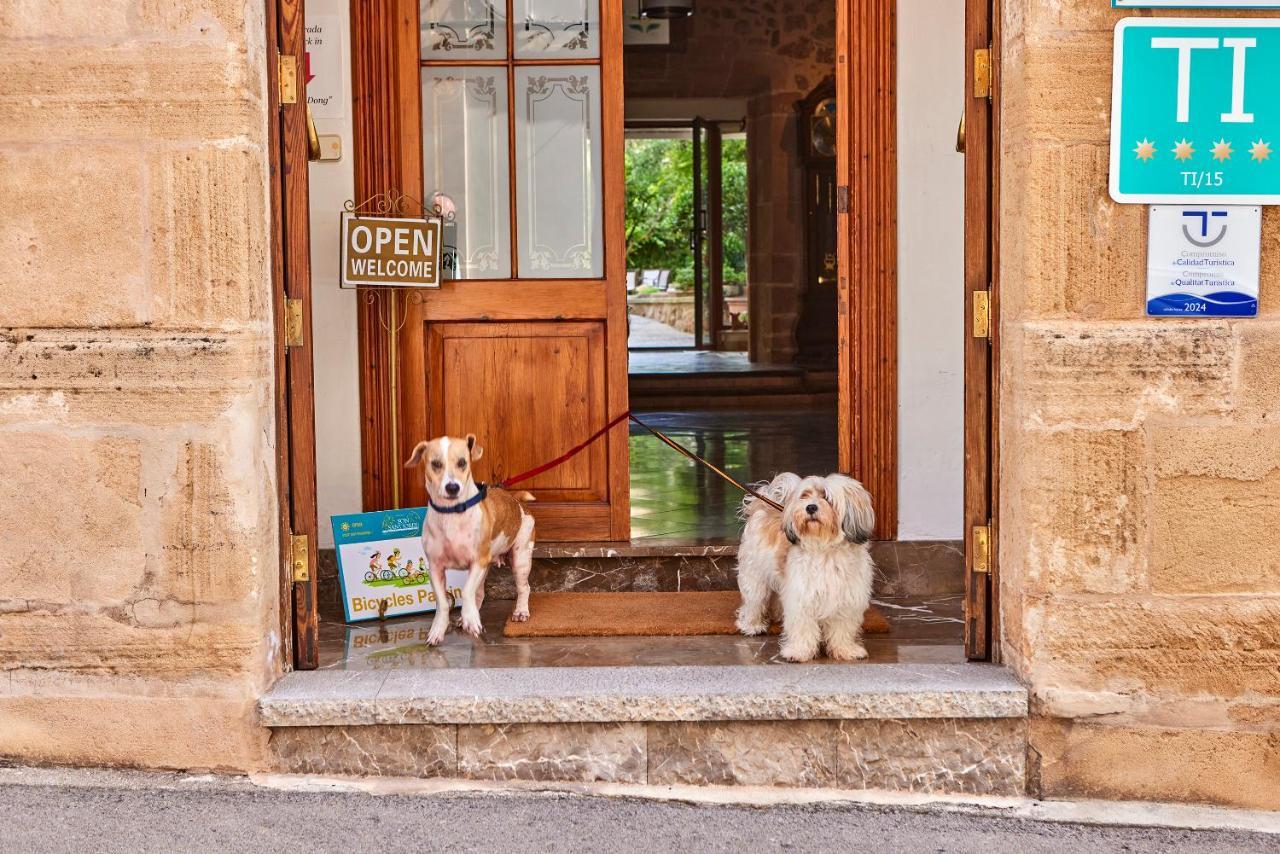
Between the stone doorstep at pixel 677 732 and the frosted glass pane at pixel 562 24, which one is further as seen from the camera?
the frosted glass pane at pixel 562 24

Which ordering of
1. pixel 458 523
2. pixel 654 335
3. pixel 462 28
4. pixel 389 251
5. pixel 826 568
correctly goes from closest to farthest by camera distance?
pixel 826 568, pixel 458 523, pixel 389 251, pixel 462 28, pixel 654 335

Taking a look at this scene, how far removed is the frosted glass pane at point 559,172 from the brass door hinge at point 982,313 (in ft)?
6.09

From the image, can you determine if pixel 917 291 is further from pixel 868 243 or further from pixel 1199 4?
pixel 1199 4

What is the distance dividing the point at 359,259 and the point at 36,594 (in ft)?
5.44

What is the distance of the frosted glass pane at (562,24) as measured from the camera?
5.33 m

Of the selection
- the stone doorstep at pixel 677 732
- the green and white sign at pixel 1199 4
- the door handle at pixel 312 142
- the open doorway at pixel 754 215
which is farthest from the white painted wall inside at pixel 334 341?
the open doorway at pixel 754 215

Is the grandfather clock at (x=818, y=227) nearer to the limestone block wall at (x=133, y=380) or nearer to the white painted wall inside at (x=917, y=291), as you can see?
the white painted wall inside at (x=917, y=291)

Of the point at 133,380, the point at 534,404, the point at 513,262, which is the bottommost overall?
the point at 534,404

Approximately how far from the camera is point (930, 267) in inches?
206

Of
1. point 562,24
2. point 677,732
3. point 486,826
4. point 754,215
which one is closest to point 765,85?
point 754,215

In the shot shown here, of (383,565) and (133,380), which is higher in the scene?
(133,380)

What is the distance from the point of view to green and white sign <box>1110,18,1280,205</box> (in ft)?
11.8

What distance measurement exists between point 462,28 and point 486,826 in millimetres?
3037

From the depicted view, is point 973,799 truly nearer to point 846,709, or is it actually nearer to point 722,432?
point 846,709
